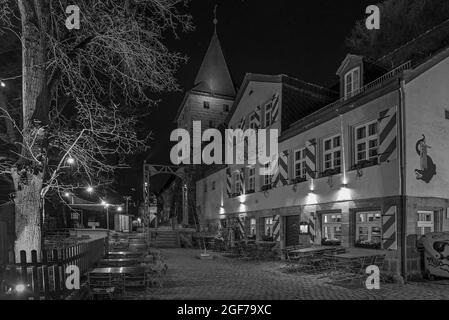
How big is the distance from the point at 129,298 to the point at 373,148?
8.53m

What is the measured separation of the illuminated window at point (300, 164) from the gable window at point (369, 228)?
12.3 feet

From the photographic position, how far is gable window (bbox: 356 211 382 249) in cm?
1292

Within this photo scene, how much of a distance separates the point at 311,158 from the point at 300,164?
1364 mm

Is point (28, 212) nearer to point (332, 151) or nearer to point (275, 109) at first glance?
point (332, 151)

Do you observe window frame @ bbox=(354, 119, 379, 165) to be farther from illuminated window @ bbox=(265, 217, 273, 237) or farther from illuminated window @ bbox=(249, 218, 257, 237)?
illuminated window @ bbox=(249, 218, 257, 237)

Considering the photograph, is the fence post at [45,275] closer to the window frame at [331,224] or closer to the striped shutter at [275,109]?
the window frame at [331,224]

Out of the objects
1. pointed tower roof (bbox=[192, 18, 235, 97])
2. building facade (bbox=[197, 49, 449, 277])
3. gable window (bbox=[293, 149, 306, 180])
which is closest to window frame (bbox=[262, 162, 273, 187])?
building facade (bbox=[197, 49, 449, 277])

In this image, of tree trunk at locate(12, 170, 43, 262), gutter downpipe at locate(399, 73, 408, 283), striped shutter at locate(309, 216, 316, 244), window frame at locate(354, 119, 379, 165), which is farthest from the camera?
striped shutter at locate(309, 216, 316, 244)

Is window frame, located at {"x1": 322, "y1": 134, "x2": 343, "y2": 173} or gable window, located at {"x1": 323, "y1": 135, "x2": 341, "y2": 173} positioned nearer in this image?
window frame, located at {"x1": 322, "y1": 134, "x2": 343, "y2": 173}

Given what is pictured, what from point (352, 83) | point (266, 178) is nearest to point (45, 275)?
point (352, 83)

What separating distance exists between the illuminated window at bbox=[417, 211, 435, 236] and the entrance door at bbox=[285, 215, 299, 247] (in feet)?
20.0

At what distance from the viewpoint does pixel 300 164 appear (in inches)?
694
